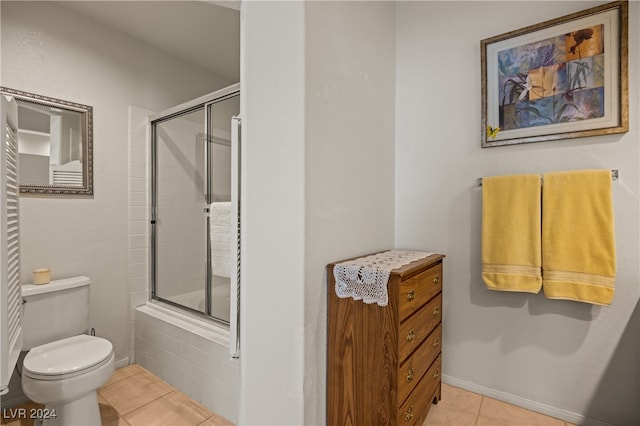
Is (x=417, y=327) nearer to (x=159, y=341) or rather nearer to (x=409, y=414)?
(x=409, y=414)

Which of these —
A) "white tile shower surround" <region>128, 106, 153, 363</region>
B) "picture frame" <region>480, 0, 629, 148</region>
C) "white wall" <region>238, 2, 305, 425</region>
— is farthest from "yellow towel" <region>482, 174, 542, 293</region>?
"white tile shower surround" <region>128, 106, 153, 363</region>

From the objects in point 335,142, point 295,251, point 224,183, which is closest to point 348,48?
point 335,142

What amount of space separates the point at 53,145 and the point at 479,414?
3.10m

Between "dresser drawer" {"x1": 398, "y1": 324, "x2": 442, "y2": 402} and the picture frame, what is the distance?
1.17m

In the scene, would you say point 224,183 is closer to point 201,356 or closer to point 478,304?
point 201,356

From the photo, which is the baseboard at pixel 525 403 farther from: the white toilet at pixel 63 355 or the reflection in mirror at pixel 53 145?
the reflection in mirror at pixel 53 145

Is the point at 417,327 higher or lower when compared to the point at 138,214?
lower

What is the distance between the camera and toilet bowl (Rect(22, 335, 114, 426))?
1551mm

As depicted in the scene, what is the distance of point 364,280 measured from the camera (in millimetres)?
1360

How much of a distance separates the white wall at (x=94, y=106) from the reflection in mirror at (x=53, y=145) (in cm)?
6

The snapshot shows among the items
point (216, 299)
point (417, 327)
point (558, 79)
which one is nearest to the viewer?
point (417, 327)

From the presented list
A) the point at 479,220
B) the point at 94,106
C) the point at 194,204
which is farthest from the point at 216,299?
the point at 479,220

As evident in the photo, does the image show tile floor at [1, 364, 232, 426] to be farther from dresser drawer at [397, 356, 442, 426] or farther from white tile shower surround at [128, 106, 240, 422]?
dresser drawer at [397, 356, 442, 426]

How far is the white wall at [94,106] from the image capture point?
2.01 m
